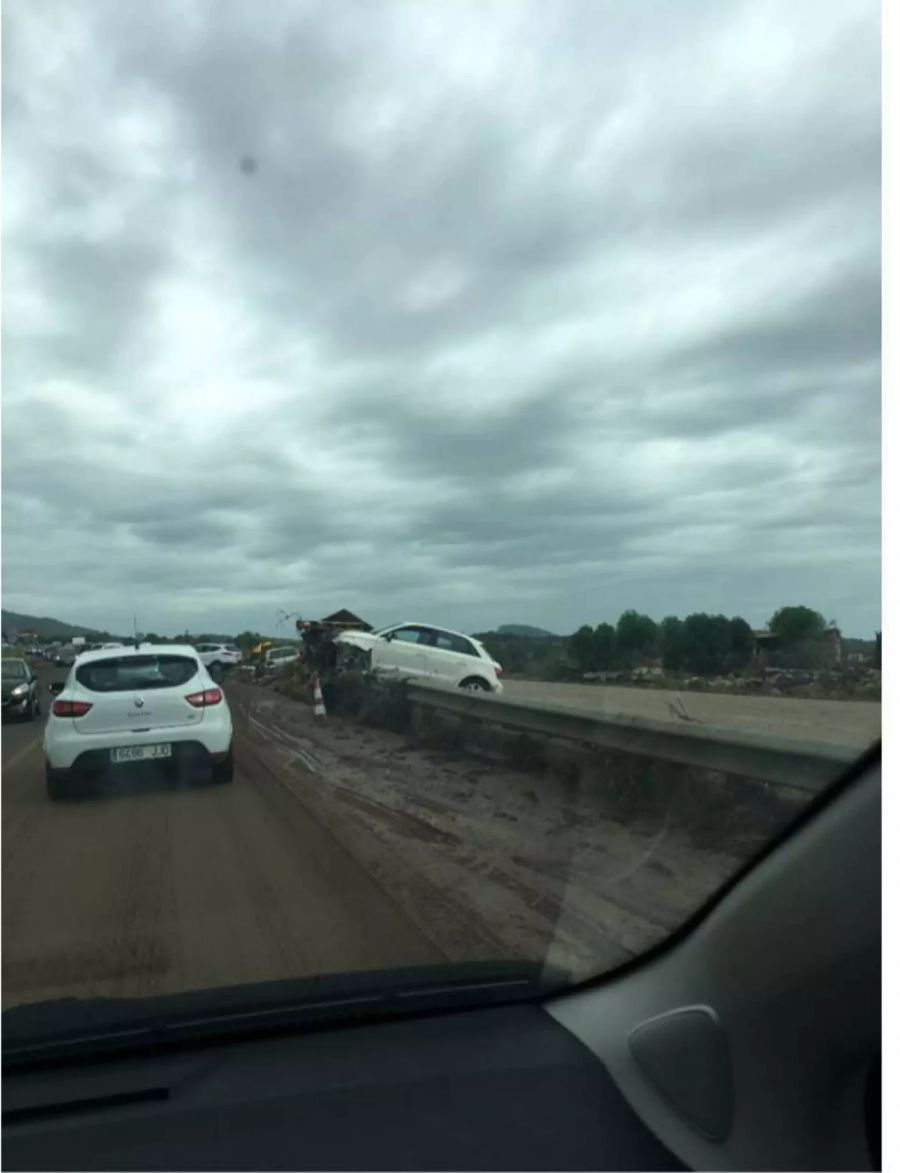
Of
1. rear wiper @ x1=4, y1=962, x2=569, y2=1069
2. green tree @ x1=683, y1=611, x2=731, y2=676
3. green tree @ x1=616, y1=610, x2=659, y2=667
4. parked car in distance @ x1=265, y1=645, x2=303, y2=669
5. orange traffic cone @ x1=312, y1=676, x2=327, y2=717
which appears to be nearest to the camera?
rear wiper @ x1=4, y1=962, x2=569, y2=1069

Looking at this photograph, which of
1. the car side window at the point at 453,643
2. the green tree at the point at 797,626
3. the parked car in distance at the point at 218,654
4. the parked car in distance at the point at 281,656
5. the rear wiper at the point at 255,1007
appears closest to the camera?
the rear wiper at the point at 255,1007

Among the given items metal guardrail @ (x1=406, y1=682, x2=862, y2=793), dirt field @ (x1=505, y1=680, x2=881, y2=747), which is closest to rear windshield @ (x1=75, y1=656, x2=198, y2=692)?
metal guardrail @ (x1=406, y1=682, x2=862, y2=793)

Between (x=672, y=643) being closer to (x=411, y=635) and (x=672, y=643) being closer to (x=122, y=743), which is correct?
(x=411, y=635)

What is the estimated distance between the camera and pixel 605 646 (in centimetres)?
602

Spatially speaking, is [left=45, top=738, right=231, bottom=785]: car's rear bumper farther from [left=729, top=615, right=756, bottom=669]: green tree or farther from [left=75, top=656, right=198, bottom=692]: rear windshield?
[left=729, top=615, right=756, bottom=669]: green tree

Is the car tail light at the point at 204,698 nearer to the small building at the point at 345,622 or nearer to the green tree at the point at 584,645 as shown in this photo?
the small building at the point at 345,622

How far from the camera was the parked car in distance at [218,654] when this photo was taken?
13398 millimetres

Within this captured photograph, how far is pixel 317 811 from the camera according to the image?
1016cm

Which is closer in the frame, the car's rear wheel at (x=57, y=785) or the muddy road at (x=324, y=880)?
the muddy road at (x=324, y=880)

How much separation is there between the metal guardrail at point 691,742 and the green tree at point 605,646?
0.49 metres

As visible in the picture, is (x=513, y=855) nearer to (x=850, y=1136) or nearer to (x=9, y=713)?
(x=850, y=1136)

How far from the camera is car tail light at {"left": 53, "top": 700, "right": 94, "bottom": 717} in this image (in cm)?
1140

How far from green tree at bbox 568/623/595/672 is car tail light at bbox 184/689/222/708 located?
661 cm

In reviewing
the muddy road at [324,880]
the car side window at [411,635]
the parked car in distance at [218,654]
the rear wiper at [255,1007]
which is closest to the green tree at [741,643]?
the muddy road at [324,880]
